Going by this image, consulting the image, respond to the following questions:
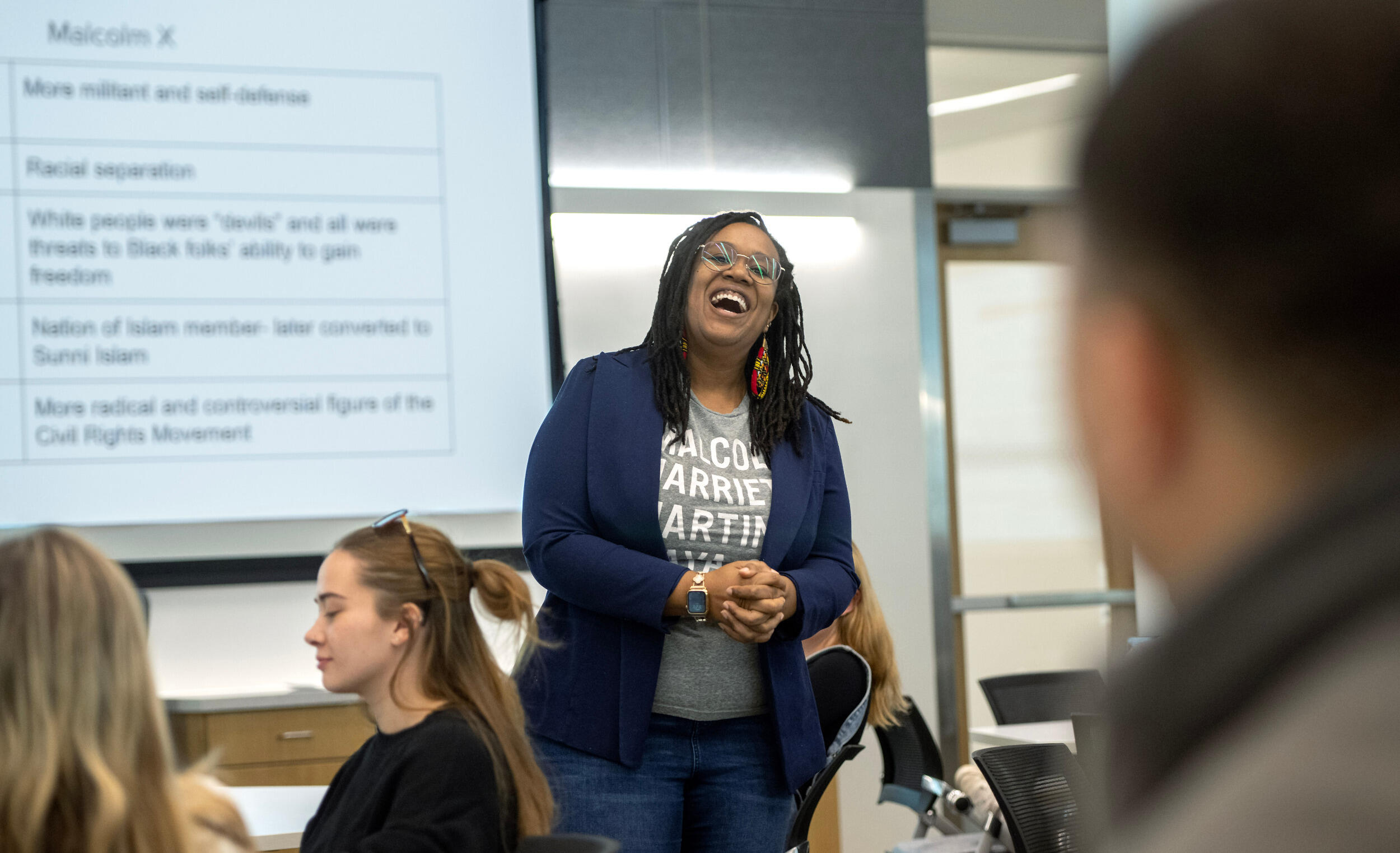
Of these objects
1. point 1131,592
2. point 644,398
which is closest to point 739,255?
point 644,398

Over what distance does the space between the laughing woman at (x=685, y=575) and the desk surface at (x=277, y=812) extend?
390 millimetres

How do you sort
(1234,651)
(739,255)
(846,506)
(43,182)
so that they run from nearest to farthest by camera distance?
1. (1234,651)
2. (739,255)
3. (846,506)
4. (43,182)

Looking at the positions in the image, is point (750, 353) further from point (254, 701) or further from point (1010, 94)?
point (1010, 94)

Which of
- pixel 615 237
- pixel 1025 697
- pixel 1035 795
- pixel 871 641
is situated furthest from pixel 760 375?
pixel 615 237

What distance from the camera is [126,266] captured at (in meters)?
3.37

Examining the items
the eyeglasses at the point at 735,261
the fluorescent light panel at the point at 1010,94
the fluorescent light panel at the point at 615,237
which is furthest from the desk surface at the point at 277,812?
the fluorescent light panel at the point at 1010,94

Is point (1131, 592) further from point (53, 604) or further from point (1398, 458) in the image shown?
point (1398, 458)

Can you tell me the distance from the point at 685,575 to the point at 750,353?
464 millimetres

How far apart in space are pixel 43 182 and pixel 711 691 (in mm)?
2569

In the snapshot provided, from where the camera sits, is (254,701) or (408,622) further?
(254,701)

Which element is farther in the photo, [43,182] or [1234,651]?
[43,182]

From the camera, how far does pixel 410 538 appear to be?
184 cm

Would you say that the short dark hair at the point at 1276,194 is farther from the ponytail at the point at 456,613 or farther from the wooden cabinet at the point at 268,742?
the wooden cabinet at the point at 268,742

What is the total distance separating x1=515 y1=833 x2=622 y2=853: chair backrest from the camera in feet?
4.72
